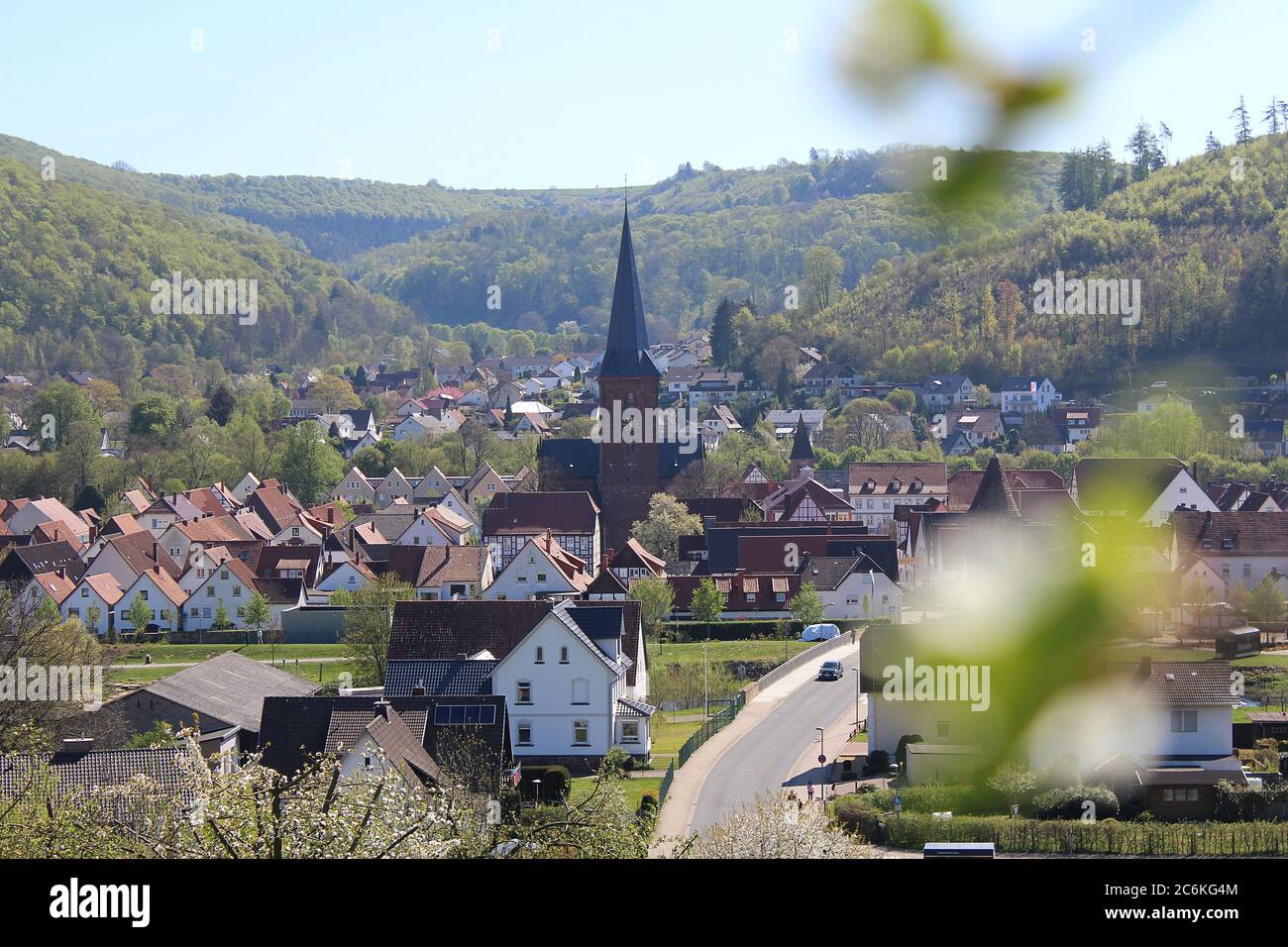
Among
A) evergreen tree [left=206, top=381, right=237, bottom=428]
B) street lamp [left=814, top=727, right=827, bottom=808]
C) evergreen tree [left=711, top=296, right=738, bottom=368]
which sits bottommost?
street lamp [left=814, top=727, right=827, bottom=808]

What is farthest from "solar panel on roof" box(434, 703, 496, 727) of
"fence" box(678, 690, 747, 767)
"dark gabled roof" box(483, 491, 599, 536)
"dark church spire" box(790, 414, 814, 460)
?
"dark church spire" box(790, 414, 814, 460)

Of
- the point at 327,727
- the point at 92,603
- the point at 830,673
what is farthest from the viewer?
the point at 92,603

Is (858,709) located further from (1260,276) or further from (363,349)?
(363,349)

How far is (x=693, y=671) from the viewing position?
38281 millimetres

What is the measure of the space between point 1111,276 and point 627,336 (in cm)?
5206

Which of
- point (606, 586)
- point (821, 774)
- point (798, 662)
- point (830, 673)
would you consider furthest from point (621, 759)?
point (606, 586)

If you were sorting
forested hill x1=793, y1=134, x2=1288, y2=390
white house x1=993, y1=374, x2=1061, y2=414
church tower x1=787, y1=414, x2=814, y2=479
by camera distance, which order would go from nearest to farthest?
church tower x1=787, y1=414, x2=814, y2=479
white house x1=993, y1=374, x2=1061, y2=414
forested hill x1=793, y1=134, x2=1288, y2=390

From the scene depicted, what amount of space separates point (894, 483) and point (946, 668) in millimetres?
45257

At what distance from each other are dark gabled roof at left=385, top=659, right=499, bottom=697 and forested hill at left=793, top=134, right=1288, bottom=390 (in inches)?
2743

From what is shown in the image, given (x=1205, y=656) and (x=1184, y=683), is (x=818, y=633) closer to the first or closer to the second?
(x=1205, y=656)

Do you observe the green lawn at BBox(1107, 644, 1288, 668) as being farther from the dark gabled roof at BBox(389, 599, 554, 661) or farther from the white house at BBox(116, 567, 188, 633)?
the white house at BBox(116, 567, 188, 633)

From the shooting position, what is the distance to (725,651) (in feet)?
141

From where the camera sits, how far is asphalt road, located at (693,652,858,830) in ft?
78.3
